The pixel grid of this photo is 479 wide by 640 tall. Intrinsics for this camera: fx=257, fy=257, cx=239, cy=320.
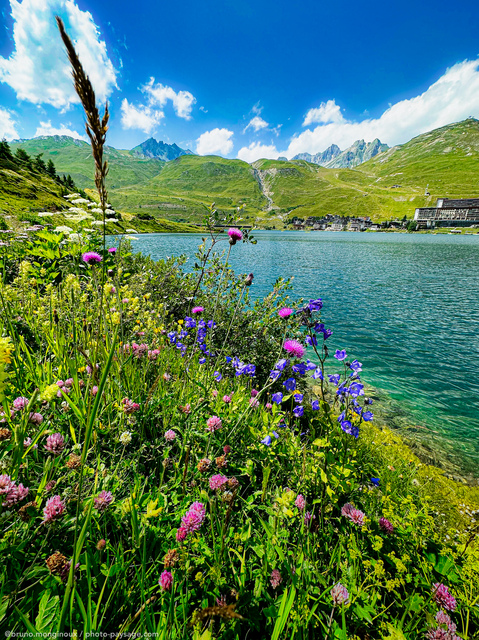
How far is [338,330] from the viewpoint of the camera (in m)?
13.6

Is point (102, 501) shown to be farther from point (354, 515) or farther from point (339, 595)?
point (354, 515)

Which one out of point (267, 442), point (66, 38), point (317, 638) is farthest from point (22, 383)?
point (317, 638)

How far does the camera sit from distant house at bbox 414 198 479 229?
5984 inches

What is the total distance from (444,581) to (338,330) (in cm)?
1219

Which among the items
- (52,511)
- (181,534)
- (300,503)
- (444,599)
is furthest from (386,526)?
(52,511)

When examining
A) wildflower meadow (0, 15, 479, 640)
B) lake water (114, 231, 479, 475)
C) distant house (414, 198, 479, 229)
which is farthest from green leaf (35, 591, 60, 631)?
distant house (414, 198, 479, 229)

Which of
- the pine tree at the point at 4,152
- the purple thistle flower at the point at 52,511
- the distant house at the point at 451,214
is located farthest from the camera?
the distant house at the point at 451,214

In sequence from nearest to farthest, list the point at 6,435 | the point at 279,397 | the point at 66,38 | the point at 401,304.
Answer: the point at 66,38 → the point at 6,435 → the point at 279,397 → the point at 401,304

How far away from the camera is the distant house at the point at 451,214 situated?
152000 mm

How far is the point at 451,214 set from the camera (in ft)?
514

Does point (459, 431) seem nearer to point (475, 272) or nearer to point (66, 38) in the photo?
point (66, 38)

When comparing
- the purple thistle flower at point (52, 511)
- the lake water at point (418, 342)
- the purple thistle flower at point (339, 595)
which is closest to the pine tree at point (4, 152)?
the lake water at point (418, 342)

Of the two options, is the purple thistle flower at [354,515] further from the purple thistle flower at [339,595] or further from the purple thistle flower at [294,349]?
the purple thistle flower at [294,349]

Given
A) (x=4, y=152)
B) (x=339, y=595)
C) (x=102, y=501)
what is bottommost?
(x=339, y=595)
